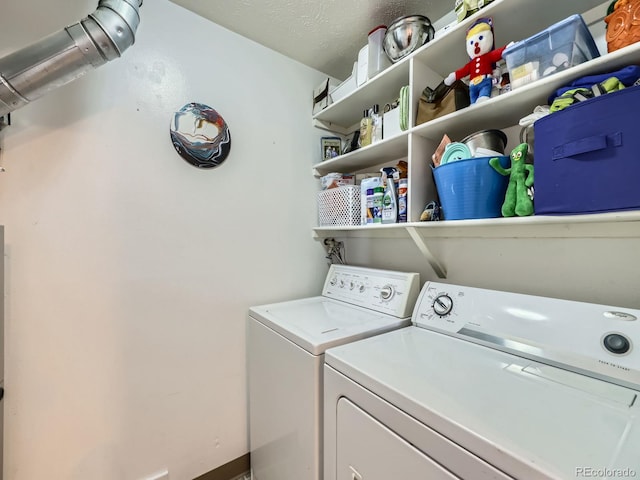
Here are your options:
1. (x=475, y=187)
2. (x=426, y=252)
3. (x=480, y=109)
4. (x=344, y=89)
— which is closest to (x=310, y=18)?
(x=344, y=89)

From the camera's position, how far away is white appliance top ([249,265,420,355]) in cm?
104

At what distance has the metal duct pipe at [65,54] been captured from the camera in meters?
0.85

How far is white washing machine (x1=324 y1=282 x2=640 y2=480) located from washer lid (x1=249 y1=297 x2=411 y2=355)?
65 mm

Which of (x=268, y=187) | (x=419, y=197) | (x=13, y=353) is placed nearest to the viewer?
(x=13, y=353)

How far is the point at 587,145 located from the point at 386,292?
35.6 inches

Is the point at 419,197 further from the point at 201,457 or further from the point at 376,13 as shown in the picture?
the point at 201,457

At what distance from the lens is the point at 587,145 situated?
667 mm

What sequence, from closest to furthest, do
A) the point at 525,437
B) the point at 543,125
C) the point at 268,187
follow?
the point at 525,437 < the point at 543,125 < the point at 268,187

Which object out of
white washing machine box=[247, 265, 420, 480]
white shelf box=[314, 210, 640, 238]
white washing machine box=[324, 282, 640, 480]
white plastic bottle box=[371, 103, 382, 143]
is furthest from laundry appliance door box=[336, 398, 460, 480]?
white plastic bottle box=[371, 103, 382, 143]

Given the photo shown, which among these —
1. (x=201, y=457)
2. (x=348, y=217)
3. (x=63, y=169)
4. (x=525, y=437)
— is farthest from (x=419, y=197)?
(x=201, y=457)

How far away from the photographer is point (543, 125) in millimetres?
763

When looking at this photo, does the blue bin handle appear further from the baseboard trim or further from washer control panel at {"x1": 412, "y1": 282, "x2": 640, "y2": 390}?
the baseboard trim

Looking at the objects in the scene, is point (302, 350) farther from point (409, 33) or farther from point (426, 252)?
point (409, 33)

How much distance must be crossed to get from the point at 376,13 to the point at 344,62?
0.41 metres
